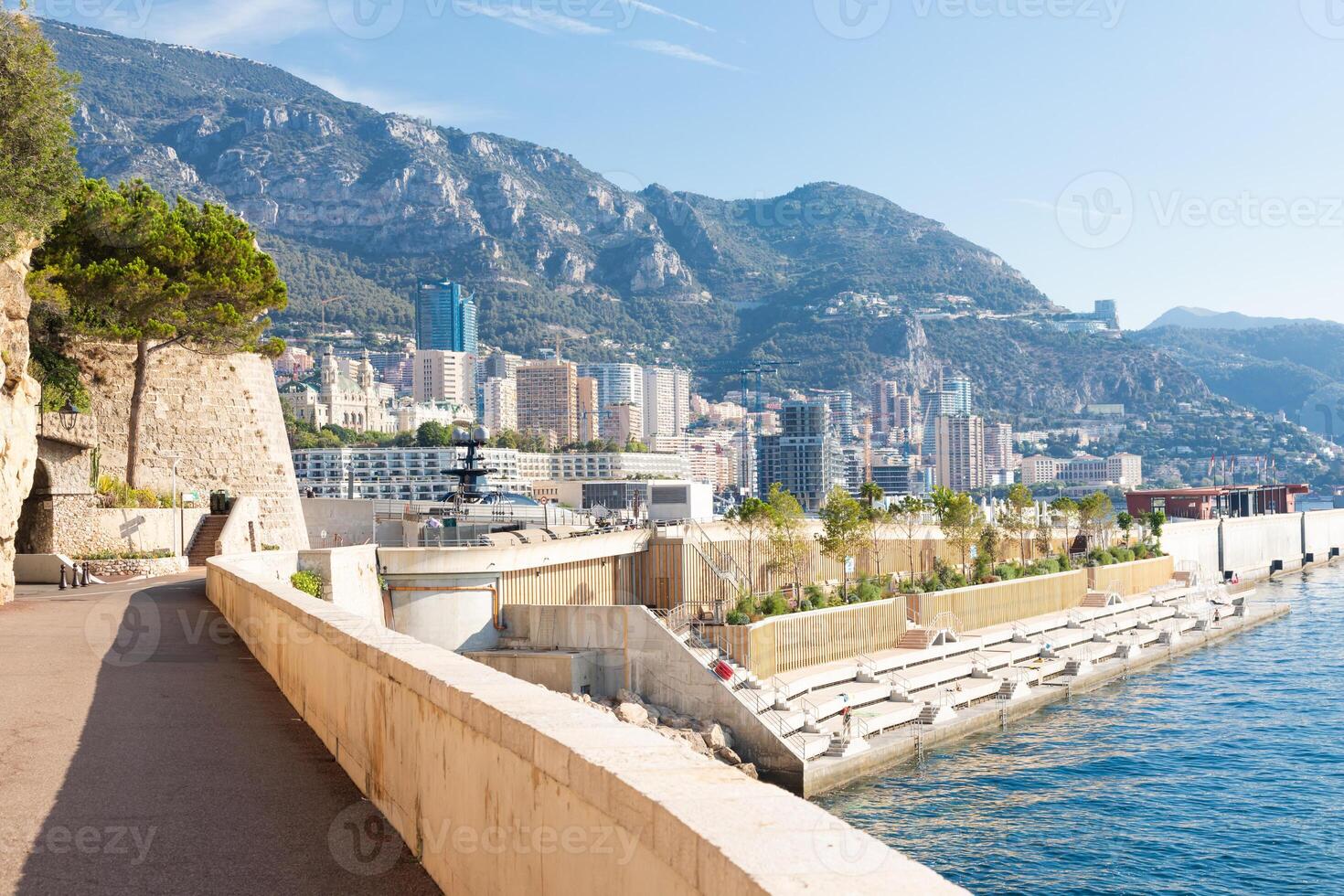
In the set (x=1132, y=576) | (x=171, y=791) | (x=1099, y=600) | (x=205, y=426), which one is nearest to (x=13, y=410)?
(x=205, y=426)

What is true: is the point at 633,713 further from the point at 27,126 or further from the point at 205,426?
the point at 205,426

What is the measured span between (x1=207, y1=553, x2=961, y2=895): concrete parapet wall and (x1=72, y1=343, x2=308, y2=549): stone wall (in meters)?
31.5

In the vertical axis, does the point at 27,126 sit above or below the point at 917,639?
above

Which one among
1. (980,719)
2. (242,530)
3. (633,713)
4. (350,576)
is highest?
(242,530)

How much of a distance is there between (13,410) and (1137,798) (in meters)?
26.4

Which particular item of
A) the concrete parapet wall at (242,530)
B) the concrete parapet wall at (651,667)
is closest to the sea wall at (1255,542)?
the concrete parapet wall at (651,667)

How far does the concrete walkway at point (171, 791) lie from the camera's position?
573 centimetres

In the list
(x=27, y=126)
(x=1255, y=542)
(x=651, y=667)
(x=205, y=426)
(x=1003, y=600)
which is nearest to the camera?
(x=27, y=126)

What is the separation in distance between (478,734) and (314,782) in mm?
3104

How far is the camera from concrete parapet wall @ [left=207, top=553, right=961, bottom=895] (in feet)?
10.1

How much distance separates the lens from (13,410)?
964 inches

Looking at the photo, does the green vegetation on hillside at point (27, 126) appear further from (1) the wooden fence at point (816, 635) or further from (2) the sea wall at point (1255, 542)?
(2) the sea wall at point (1255, 542)

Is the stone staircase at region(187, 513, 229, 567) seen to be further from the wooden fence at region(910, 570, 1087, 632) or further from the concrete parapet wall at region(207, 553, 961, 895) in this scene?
the concrete parapet wall at region(207, 553, 961, 895)

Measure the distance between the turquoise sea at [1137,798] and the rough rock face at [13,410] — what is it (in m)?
18.2
